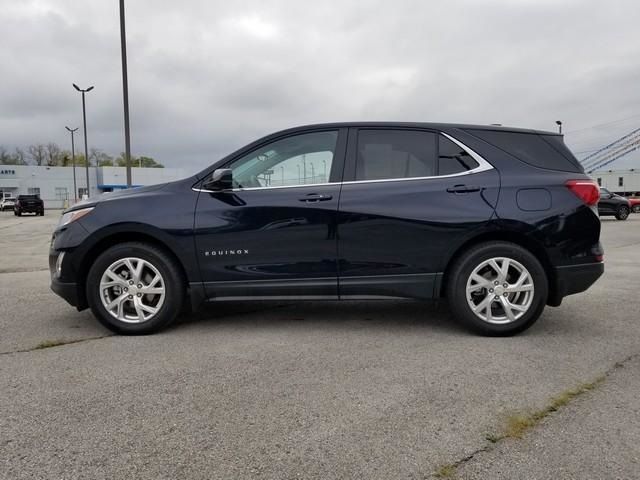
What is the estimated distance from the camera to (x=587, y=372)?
10.6ft

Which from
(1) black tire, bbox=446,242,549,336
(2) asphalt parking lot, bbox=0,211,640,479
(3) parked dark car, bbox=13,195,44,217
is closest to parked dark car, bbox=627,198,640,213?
(2) asphalt parking lot, bbox=0,211,640,479

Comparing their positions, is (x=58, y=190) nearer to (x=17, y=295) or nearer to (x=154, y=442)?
(x=17, y=295)

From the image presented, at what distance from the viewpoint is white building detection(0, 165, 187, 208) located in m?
66.4

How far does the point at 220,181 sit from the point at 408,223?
5.15ft

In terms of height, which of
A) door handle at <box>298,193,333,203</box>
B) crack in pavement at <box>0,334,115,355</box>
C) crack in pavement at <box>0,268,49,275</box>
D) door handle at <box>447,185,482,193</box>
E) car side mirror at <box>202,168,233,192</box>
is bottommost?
crack in pavement at <box>0,334,115,355</box>

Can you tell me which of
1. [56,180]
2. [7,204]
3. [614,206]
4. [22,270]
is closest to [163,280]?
[22,270]

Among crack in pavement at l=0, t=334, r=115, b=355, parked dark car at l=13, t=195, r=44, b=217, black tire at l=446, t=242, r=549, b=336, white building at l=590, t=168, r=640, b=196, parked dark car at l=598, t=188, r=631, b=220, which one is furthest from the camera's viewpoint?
white building at l=590, t=168, r=640, b=196

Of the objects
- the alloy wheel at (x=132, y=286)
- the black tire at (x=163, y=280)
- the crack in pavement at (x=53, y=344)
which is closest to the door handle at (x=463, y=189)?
the black tire at (x=163, y=280)

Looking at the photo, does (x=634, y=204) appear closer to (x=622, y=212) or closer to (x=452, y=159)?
(x=622, y=212)

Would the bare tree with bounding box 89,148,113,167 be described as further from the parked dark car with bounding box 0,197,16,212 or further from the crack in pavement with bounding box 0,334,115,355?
the crack in pavement with bounding box 0,334,115,355

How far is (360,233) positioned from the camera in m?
4.01

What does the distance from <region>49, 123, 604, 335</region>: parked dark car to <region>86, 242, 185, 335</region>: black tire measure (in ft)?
0.04

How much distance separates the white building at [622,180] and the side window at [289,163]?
61331 millimetres

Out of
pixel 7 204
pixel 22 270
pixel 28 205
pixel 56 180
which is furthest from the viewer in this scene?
pixel 56 180
